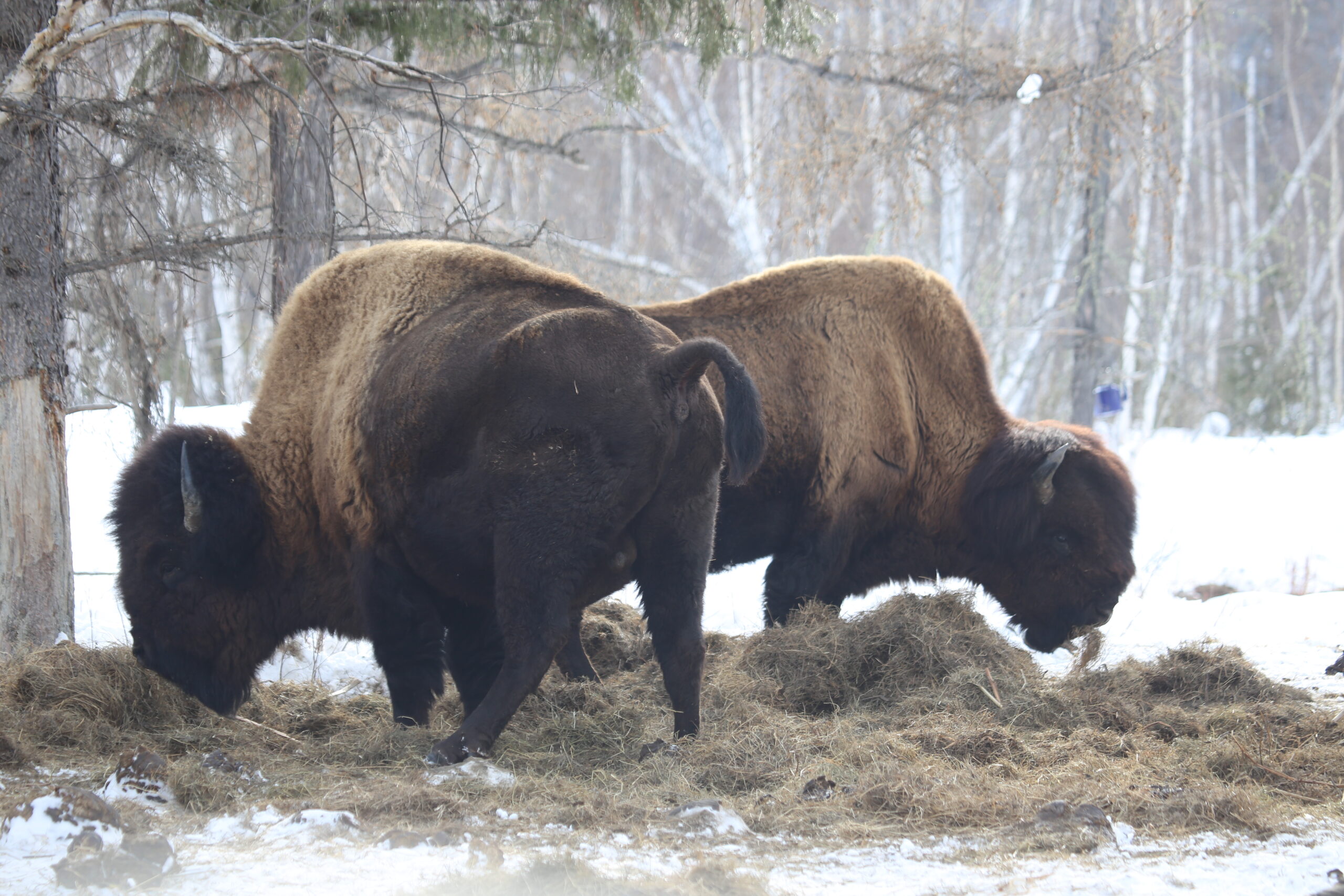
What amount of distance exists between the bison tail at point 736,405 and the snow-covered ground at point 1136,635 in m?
1.37

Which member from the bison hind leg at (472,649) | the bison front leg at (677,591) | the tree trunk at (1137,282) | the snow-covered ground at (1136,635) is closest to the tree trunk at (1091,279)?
the tree trunk at (1137,282)

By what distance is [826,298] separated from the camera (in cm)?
570

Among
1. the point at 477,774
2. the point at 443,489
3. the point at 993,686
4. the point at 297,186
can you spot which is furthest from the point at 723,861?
the point at 297,186

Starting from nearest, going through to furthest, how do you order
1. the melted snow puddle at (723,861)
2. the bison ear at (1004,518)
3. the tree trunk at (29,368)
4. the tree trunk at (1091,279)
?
1. the melted snow puddle at (723,861)
2. the tree trunk at (29,368)
3. the bison ear at (1004,518)
4. the tree trunk at (1091,279)

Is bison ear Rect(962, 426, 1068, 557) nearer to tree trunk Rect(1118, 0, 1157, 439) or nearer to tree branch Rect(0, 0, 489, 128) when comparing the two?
tree branch Rect(0, 0, 489, 128)

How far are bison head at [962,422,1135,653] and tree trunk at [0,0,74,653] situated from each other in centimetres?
454

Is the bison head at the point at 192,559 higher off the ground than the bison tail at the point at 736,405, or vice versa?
the bison tail at the point at 736,405

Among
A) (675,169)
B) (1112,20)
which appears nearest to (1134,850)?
(1112,20)

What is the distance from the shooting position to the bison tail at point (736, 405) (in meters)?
3.64

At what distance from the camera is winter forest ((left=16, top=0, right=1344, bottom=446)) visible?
529cm

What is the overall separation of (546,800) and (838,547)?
108 inches

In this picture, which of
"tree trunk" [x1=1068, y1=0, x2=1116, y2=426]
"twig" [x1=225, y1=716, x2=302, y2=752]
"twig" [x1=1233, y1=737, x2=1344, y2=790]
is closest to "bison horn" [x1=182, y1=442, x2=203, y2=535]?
"twig" [x1=225, y1=716, x2=302, y2=752]

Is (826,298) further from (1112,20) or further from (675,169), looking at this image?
(675,169)

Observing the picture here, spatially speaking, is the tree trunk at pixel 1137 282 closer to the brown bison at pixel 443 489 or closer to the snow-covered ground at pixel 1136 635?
the snow-covered ground at pixel 1136 635
